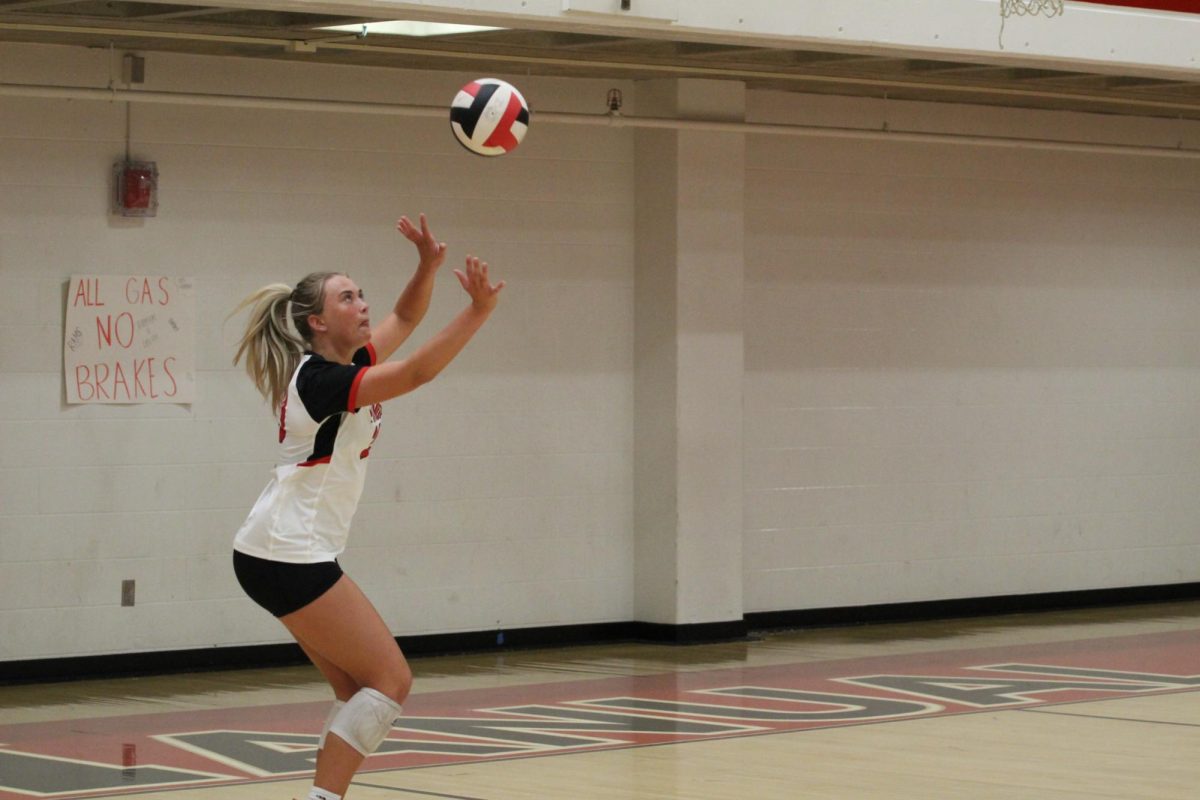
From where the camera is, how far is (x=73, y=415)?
10.3m

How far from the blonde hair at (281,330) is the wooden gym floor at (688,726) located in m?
1.79

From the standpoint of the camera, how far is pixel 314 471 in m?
5.64

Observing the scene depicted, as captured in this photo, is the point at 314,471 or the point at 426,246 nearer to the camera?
the point at 314,471

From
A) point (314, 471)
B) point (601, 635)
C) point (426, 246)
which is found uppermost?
point (426, 246)

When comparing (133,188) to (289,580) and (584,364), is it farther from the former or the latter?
(289,580)

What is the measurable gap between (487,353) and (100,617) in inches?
111

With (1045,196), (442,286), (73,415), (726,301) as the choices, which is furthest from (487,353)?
(1045,196)

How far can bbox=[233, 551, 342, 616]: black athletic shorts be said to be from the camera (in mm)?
5527

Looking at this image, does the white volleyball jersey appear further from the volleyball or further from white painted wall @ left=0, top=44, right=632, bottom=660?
white painted wall @ left=0, top=44, right=632, bottom=660

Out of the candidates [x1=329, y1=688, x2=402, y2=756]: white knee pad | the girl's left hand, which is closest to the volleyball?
the girl's left hand

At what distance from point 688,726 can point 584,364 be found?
3.73 meters

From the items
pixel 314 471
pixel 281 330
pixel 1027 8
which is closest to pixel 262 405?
pixel 1027 8

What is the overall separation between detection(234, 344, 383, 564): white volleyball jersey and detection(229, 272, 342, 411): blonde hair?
183mm

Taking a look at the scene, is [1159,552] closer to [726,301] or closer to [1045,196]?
[1045,196]
